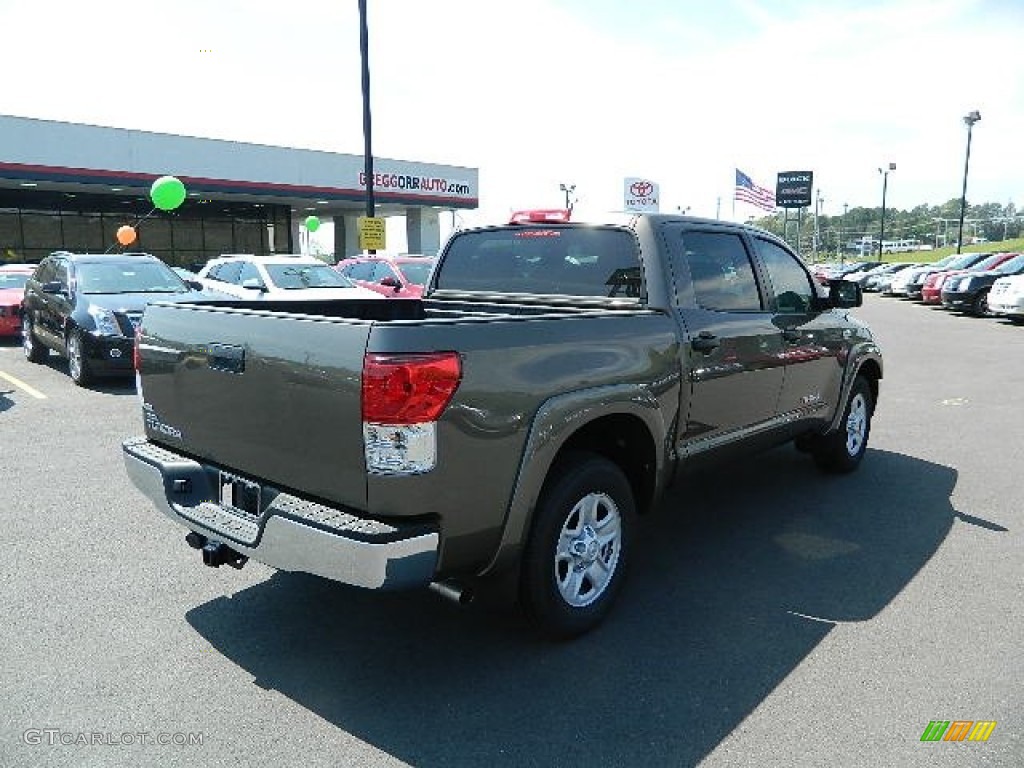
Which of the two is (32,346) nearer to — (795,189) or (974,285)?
(974,285)

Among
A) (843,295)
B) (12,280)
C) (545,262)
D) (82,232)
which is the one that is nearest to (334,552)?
(545,262)

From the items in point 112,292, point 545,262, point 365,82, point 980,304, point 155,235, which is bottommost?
point 980,304

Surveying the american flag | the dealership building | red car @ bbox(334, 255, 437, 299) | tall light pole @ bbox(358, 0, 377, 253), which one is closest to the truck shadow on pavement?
red car @ bbox(334, 255, 437, 299)

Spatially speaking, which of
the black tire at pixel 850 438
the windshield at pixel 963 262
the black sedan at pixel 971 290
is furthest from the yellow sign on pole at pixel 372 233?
the windshield at pixel 963 262

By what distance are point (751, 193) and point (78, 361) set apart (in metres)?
36.7

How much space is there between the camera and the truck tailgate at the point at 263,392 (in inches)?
106

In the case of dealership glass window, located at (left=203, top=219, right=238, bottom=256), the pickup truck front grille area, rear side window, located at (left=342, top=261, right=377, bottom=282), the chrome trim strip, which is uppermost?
dealership glass window, located at (left=203, top=219, right=238, bottom=256)

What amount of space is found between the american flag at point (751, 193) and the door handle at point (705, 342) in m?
38.1

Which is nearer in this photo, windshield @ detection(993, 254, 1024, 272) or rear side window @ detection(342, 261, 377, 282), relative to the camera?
rear side window @ detection(342, 261, 377, 282)

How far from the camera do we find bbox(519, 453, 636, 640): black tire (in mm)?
3148

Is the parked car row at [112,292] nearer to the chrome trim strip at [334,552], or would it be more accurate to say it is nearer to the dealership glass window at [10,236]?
the chrome trim strip at [334,552]

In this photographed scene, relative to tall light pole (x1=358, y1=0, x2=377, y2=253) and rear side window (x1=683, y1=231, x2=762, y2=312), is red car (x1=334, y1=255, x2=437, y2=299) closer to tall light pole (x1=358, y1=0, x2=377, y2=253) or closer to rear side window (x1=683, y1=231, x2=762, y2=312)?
tall light pole (x1=358, y1=0, x2=377, y2=253)

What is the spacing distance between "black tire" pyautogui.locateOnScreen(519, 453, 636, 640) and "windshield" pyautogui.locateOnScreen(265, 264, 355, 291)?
9.80 meters

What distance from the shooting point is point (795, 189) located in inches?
2073
